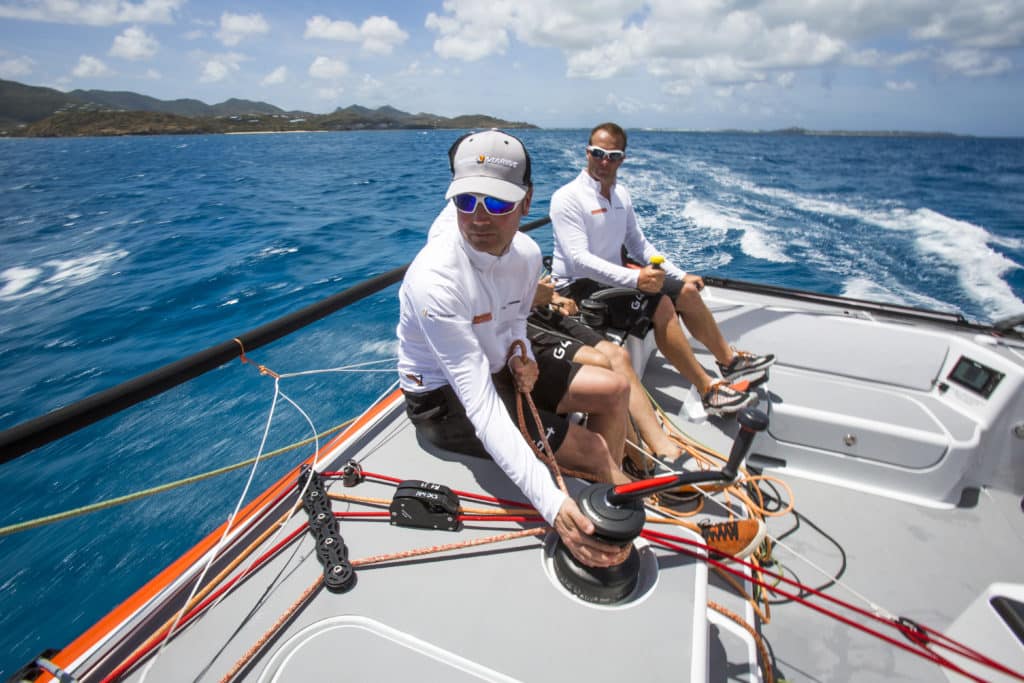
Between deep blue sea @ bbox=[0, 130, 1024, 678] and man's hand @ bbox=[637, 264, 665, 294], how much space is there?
9.99ft

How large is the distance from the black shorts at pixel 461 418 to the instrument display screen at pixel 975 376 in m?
2.17

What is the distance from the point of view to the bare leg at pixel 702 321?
2.73 meters

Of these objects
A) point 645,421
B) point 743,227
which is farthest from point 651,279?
point 743,227

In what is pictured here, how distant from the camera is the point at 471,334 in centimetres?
143

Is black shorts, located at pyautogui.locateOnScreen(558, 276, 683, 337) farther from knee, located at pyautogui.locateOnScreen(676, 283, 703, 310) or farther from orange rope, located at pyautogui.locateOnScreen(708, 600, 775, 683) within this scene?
orange rope, located at pyautogui.locateOnScreen(708, 600, 775, 683)

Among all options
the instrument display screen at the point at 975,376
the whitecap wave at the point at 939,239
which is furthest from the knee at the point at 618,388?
the whitecap wave at the point at 939,239

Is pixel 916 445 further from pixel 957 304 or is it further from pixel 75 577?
pixel 957 304

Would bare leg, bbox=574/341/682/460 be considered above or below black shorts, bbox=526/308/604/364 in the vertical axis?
below

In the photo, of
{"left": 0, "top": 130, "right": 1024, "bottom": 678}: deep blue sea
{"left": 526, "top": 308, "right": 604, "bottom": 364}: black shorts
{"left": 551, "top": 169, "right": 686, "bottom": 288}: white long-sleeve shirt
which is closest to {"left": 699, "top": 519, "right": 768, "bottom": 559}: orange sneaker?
{"left": 526, "top": 308, "right": 604, "bottom": 364}: black shorts

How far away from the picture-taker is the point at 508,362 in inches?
66.5

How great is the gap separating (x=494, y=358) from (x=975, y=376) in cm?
255

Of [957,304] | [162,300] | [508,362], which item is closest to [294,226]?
[162,300]

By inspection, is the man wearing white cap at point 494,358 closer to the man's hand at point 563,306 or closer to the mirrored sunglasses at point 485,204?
the mirrored sunglasses at point 485,204

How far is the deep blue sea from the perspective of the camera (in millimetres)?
3195
